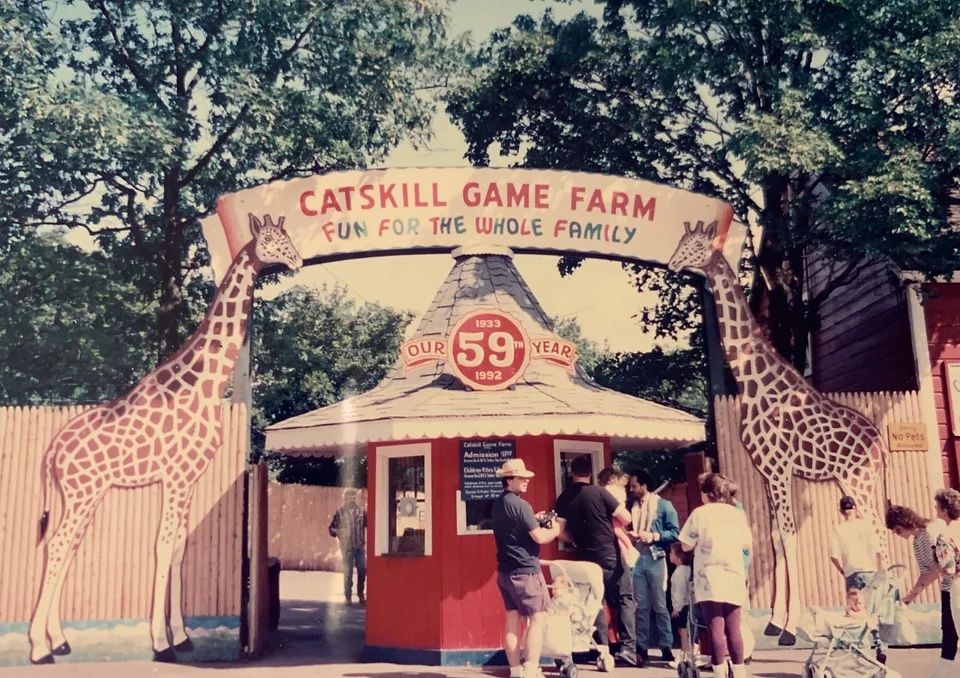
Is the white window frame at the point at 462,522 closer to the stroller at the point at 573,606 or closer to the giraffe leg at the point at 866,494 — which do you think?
the stroller at the point at 573,606

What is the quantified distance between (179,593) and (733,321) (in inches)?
284

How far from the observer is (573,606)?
307 inches

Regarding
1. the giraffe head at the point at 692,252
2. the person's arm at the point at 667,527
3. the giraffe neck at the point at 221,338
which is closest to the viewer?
the person's arm at the point at 667,527

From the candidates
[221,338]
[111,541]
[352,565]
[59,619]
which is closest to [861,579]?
[221,338]

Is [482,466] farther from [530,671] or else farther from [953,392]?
[953,392]

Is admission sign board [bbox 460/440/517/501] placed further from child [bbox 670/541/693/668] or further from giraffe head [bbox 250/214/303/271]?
giraffe head [bbox 250/214/303/271]

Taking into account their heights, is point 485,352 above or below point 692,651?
above

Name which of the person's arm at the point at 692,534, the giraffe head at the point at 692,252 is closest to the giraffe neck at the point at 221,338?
the giraffe head at the point at 692,252

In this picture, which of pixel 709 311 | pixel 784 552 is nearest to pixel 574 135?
pixel 709 311

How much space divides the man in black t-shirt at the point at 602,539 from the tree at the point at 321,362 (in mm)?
13964

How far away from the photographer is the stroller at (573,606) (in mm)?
7611

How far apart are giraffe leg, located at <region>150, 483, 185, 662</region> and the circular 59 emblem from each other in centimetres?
346

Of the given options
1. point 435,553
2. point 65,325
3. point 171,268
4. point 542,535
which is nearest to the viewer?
point 542,535

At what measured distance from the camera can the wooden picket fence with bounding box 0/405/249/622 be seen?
9383mm
